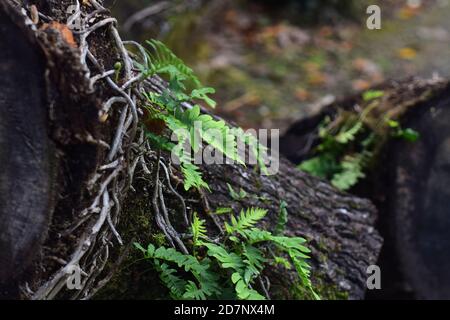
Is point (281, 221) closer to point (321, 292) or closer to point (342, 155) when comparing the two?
point (321, 292)

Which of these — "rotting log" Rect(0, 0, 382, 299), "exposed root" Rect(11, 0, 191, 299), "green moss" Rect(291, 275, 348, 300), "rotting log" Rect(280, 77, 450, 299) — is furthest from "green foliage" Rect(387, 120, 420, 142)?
"exposed root" Rect(11, 0, 191, 299)

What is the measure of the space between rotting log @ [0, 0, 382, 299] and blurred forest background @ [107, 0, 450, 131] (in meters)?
3.25

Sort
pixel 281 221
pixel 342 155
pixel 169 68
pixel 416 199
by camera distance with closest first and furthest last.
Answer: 1. pixel 169 68
2. pixel 281 221
3. pixel 416 199
4. pixel 342 155

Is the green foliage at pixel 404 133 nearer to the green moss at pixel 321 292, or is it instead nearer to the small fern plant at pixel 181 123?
the green moss at pixel 321 292

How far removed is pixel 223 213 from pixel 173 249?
1.19 ft

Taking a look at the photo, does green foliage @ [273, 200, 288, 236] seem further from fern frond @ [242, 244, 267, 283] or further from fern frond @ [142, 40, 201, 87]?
fern frond @ [142, 40, 201, 87]

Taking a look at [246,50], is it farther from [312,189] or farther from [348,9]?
[312,189]

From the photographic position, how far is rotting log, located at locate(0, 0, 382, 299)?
6.25 feet

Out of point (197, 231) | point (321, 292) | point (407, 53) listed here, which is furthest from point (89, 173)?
point (407, 53)

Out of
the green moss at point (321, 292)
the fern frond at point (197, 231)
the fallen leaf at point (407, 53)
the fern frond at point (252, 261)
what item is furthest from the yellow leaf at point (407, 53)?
the fern frond at point (197, 231)

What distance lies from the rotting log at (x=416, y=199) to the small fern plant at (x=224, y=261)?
1086 mm

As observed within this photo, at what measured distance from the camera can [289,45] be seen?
7.20m

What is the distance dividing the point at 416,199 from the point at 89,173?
1.99 meters
